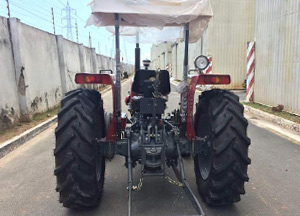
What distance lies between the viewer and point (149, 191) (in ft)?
11.3

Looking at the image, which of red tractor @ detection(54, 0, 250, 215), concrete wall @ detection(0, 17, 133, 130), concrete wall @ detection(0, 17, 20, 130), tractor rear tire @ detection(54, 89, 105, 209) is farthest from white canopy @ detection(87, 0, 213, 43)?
concrete wall @ detection(0, 17, 133, 130)

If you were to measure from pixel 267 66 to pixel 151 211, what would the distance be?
7.36m

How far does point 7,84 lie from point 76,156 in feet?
15.4

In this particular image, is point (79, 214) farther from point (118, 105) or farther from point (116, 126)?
point (118, 105)

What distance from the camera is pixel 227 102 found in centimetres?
301

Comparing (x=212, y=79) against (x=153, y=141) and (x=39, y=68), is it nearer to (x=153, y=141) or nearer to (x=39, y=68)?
(x=153, y=141)

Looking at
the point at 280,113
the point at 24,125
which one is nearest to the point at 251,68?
the point at 280,113

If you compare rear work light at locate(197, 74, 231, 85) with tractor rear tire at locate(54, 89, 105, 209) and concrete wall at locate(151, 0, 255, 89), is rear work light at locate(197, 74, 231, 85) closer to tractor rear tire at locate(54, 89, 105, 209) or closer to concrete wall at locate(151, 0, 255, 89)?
tractor rear tire at locate(54, 89, 105, 209)

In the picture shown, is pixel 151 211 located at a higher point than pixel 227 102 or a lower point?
lower

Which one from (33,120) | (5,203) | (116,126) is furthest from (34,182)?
(33,120)

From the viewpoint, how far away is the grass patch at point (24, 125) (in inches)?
230

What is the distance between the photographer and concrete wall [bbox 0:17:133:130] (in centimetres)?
640

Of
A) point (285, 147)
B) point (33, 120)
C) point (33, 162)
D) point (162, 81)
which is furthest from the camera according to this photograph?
point (33, 120)

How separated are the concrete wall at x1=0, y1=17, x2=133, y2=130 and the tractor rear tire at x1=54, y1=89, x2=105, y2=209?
13.4ft
